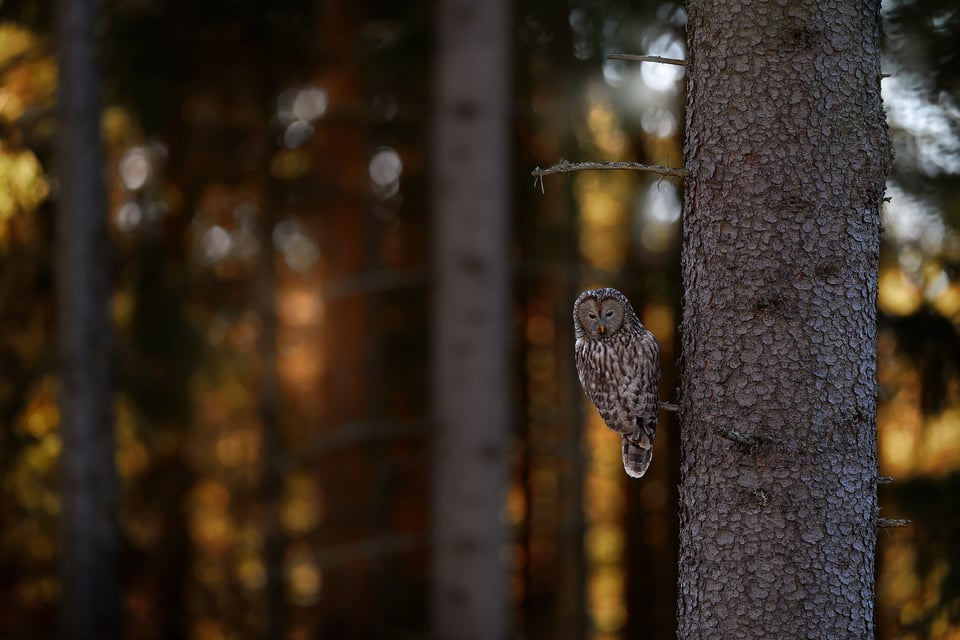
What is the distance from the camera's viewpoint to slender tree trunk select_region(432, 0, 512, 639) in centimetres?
654

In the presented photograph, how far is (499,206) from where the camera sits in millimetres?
6609

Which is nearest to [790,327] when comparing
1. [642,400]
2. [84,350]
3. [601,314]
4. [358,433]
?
[642,400]

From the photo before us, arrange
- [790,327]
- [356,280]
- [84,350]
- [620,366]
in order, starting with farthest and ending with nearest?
[356,280]
[84,350]
[620,366]
[790,327]

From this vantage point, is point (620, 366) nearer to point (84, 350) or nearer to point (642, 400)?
point (642, 400)

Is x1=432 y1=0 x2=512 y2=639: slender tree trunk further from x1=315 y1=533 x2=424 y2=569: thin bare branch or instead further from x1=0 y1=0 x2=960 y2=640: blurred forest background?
x1=315 y1=533 x2=424 y2=569: thin bare branch

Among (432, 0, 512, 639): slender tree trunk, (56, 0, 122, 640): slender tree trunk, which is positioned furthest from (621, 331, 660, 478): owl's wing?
(56, 0, 122, 640): slender tree trunk

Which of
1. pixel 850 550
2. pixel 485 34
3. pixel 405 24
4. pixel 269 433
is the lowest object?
pixel 269 433

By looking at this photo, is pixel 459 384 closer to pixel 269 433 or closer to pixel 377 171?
pixel 269 433

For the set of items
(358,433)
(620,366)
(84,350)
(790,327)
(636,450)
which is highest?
(790,327)

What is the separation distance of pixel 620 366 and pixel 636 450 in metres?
0.25

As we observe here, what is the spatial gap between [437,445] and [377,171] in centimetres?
527

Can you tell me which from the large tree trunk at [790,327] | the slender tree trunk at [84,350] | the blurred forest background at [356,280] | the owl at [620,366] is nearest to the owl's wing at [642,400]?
the owl at [620,366]

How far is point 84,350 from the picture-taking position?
6.88m

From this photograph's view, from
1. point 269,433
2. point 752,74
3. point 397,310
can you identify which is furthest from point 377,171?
point 752,74
